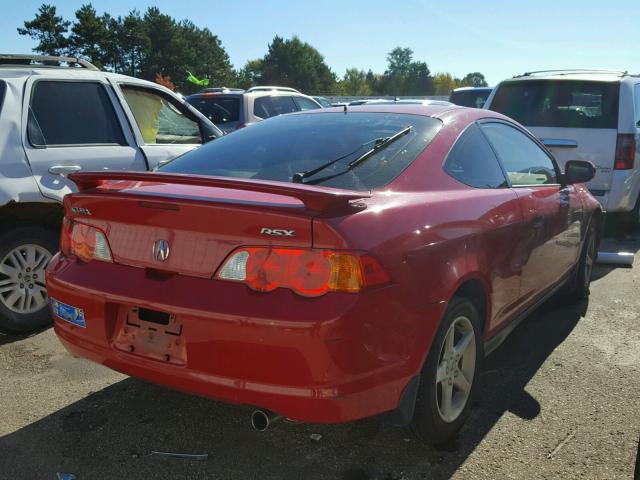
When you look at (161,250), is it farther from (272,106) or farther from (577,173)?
(272,106)

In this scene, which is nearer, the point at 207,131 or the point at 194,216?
the point at 194,216

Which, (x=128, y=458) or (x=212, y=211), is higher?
(x=212, y=211)

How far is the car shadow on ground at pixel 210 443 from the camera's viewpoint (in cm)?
277

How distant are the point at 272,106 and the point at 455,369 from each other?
874cm

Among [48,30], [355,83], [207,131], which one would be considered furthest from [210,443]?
[355,83]

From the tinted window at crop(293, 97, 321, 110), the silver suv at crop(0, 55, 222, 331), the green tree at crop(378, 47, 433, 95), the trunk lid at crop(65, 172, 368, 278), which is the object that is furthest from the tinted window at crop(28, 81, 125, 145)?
the green tree at crop(378, 47, 433, 95)

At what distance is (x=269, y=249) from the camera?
237 cm

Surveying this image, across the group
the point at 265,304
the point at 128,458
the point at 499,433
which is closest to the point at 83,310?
the point at 128,458

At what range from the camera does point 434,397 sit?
2.79 meters

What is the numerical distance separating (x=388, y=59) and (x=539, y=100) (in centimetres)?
16086

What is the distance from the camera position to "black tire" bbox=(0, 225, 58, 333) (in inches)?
171

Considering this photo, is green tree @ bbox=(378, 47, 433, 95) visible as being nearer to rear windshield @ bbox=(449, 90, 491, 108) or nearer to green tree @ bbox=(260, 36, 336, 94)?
green tree @ bbox=(260, 36, 336, 94)

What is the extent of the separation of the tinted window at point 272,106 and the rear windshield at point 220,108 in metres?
0.33

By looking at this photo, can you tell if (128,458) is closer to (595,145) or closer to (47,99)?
(47,99)
